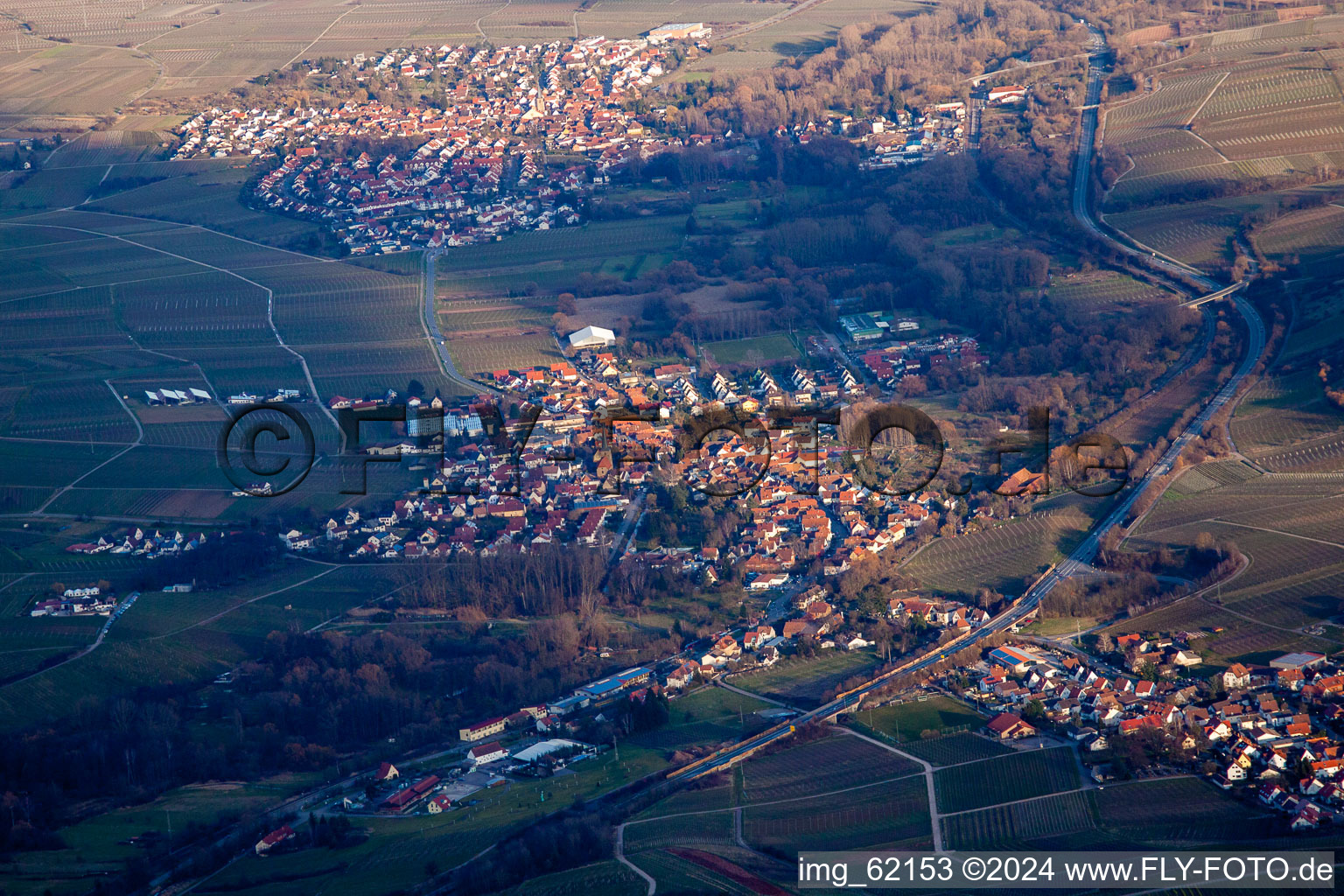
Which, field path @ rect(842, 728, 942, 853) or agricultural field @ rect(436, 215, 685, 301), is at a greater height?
agricultural field @ rect(436, 215, 685, 301)

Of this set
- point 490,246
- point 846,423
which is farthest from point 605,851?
point 490,246

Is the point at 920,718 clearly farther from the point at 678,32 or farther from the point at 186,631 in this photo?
the point at 678,32

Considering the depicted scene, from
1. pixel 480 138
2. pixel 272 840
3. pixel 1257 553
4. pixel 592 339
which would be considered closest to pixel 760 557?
pixel 1257 553

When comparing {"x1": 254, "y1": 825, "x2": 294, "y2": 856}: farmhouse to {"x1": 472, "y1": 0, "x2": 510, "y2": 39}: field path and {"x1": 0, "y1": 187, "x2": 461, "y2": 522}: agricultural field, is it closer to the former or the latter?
{"x1": 0, "y1": 187, "x2": 461, "y2": 522}: agricultural field

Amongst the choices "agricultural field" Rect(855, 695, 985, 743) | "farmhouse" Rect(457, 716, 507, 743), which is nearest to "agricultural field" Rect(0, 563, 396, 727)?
"farmhouse" Rect(457, 716, 507, 743)

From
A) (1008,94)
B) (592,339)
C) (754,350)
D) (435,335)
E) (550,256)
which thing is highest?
(1008,94)
